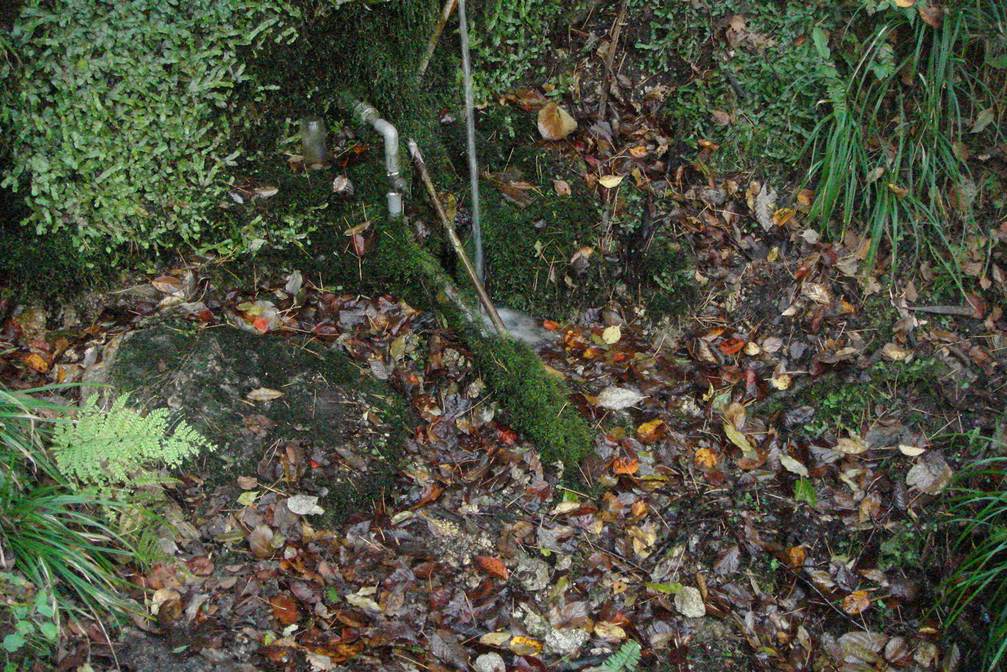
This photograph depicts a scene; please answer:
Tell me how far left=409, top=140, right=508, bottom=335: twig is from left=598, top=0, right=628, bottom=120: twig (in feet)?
3.78

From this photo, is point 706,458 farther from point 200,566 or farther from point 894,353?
point 200,566

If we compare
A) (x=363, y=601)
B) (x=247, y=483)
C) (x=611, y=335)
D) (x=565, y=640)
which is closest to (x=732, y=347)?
(x=611, y=335)

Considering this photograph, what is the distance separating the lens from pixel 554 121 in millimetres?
4539

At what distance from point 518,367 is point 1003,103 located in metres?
2.97

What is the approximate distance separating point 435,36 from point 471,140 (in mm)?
579

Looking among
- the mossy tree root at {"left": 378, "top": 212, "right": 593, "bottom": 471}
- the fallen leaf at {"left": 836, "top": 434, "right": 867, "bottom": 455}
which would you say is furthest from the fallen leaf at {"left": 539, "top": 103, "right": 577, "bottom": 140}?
the fallen leaf at {"left": 836, "top": 434, "right": 867, "bottom": 455}

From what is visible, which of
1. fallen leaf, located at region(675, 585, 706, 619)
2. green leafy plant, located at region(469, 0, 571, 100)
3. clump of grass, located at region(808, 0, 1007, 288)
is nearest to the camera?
fallen leaf, located at region(675, 585, 706, 619)

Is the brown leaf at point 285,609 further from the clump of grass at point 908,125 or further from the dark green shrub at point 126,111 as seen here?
the clump of grass at point 908,125

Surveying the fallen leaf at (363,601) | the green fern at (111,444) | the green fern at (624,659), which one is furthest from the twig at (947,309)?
the green fern at (111,444)

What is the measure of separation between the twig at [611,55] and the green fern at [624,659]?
9.60ft

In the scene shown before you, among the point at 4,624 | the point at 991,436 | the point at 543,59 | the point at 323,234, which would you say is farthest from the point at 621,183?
the point at 4,624

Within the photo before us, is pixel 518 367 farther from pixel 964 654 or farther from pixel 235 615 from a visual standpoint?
pixel 964 654

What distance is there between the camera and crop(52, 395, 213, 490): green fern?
9.35ft

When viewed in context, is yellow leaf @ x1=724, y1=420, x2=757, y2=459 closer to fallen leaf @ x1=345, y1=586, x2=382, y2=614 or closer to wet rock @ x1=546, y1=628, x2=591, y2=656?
wet rock @ x1=546, y1=628, x2=591, y2=656
